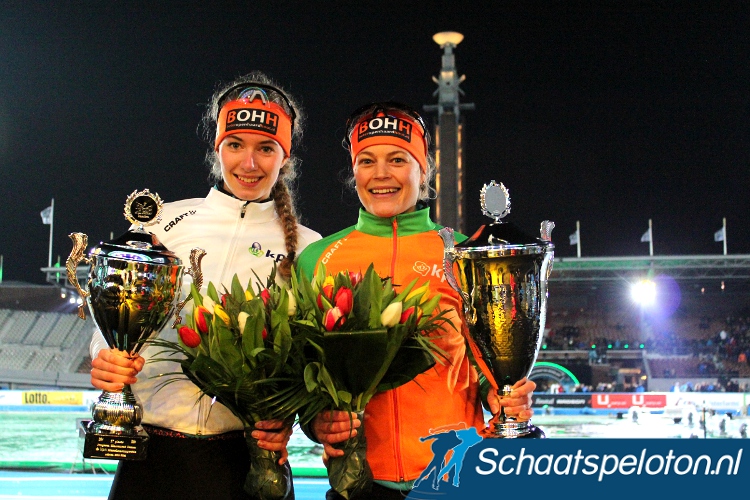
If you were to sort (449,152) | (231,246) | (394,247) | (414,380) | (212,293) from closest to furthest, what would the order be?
(212,293), (414,380), (394,247), (231,246), (449,152)

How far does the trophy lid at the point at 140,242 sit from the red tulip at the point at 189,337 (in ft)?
1.07

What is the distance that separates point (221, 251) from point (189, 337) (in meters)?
0.70

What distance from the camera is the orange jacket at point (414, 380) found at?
191cm

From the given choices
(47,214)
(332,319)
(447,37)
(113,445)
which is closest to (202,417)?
(113,445)

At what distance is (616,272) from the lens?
62.5 feet

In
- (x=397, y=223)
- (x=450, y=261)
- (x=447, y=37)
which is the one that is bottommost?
(x=450, y=261)

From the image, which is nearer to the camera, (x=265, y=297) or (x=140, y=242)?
(x=265, y=297)

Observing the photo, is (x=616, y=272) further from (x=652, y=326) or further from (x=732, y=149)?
(x=732, y=149)

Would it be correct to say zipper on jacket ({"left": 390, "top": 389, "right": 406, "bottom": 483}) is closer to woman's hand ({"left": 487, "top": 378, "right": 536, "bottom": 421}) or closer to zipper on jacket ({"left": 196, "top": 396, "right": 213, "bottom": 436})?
woman's hand ({"left": 487, "top": 378, "right": 536, "bottom": 421})

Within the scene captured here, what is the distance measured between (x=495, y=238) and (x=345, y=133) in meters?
0.90

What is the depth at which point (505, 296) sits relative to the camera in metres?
1.71

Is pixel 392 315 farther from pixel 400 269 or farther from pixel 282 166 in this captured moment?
pixel 282 166

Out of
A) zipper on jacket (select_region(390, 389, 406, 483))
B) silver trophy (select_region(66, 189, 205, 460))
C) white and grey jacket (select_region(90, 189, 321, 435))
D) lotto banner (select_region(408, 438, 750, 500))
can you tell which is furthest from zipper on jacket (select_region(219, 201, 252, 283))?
lotto banner (select_region(408, 438, 750, 500))

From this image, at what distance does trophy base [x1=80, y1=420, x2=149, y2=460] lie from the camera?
1749 mm
